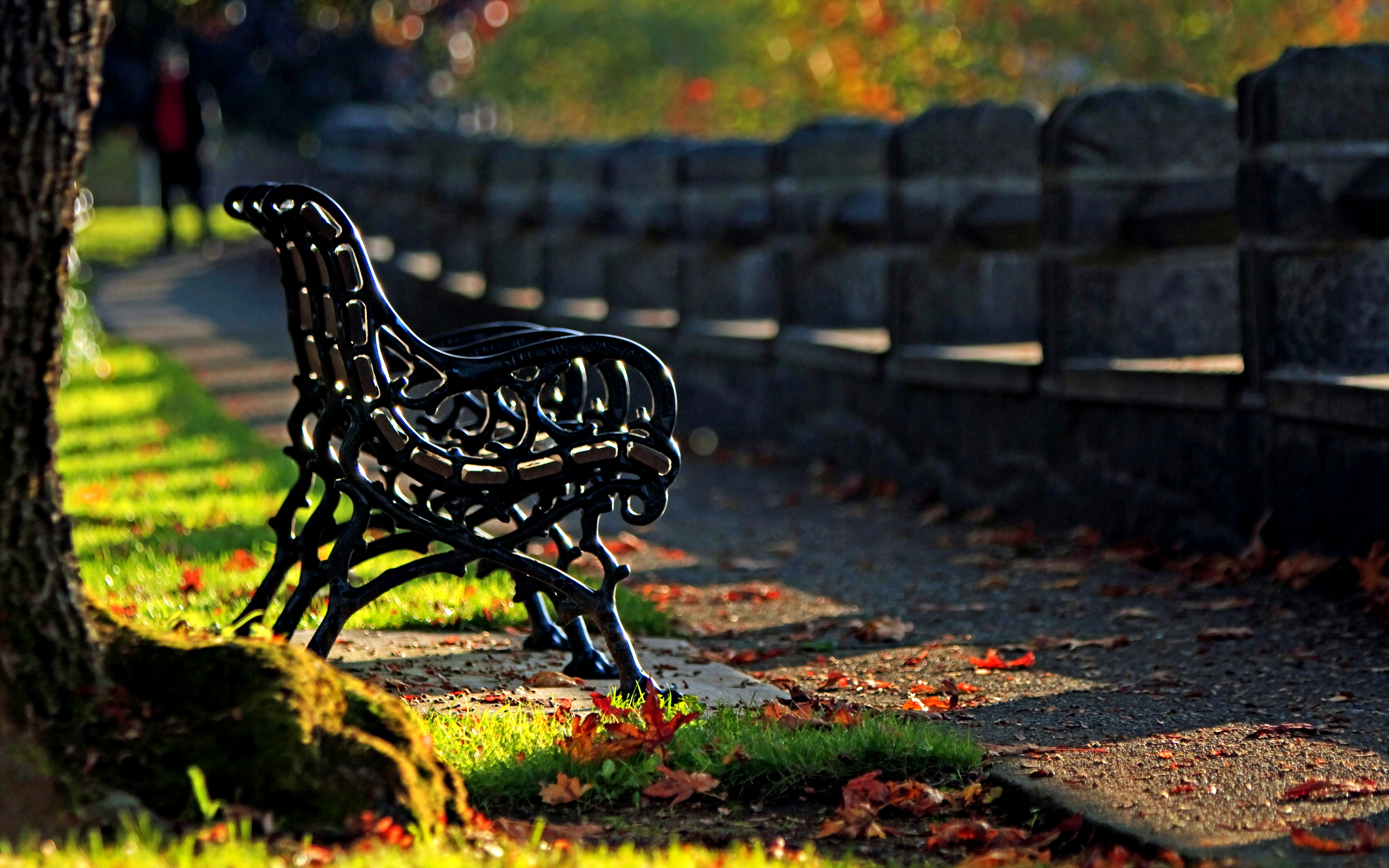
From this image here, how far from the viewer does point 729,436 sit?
11.3m

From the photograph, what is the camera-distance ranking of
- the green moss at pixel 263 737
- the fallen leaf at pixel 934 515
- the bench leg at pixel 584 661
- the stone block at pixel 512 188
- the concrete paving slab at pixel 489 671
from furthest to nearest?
1. the stone block at pixel 512 188
2. the fallen leaf at pixel 934 515
3. the bench leg at pixel 584 661
4. the concrete paving slab at pixel 489 671
5. the green moss at pixel 263 737

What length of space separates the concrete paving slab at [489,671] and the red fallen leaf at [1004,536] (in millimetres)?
2381

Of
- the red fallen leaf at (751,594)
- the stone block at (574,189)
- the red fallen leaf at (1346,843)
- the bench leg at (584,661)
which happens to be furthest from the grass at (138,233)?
the red fallen leaf at (1346,843)

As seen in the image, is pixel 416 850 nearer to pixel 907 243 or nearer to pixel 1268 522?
pixel 1268 522

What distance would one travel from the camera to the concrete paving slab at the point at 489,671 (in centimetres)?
481

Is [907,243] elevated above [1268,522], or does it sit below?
above

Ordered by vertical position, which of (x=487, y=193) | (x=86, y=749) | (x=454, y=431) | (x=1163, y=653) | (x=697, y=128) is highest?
(x=697, y=128)

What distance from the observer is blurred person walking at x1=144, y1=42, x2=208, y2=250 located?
2314 centimetres

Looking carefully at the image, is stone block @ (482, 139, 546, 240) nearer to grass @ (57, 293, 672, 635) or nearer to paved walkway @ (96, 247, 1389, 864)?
grass @ (57, 293, 672, 635)

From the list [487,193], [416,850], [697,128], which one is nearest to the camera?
[416,850]

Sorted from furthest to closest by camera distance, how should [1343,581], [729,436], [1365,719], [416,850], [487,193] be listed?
[487,193], [729,436], [1343,581], [1365,719], [416,850]

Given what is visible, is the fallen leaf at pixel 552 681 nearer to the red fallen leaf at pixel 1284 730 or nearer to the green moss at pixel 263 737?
the green moss at pixel 263 737

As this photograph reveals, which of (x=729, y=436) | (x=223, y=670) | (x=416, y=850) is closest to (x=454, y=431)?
(x=223, y=670)

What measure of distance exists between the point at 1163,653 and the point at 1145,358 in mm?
2470
